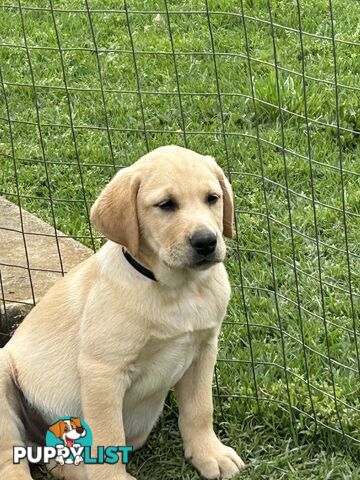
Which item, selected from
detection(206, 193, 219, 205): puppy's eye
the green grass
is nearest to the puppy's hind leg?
the green grass

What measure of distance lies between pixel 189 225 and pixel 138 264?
1.21 ft

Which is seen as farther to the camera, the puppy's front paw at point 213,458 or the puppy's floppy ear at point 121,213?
the puppy's front paw at point 213,458

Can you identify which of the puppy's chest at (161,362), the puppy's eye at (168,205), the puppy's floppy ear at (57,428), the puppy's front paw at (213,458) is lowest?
the puppy's front paw at (213,458)

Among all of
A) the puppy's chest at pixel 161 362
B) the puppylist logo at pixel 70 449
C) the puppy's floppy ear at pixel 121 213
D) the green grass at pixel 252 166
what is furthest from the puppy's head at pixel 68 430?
the puppy's floppy ear at pixel 121 213

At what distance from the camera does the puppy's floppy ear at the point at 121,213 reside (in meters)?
4.30

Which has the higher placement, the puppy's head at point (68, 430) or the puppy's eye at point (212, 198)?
the puppy's eye at point (212, 198)

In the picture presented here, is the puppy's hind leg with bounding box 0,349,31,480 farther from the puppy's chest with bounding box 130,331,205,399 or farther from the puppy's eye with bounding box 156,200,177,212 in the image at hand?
the puppy's eye with bounding box 156,200,177,212

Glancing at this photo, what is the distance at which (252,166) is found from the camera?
670 centimetres

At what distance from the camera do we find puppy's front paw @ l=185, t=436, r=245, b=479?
15.5 ft

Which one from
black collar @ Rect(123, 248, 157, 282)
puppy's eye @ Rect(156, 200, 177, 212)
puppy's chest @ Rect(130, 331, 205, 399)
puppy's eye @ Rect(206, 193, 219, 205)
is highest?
puppy's eye @ Rect(156, 200, 177, 212)

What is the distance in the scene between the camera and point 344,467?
15.5ft

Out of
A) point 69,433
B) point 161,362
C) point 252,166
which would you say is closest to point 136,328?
point 161,362

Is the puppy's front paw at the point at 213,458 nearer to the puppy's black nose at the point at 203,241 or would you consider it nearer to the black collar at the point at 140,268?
the black collar at the point at 140,268

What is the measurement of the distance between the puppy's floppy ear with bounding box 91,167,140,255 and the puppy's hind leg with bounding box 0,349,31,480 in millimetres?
852
